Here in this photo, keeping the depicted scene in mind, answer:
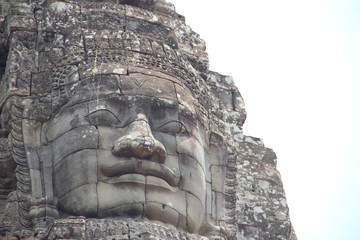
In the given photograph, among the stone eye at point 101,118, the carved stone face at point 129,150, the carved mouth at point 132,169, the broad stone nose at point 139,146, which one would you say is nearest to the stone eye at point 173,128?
the carved stone face at point 129,150

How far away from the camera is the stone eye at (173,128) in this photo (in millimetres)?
16938

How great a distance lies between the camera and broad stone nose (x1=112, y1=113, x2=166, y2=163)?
16.3 m

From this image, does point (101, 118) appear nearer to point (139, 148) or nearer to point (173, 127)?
point (139, 148)

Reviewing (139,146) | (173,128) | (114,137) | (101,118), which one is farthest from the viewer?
(173,128)

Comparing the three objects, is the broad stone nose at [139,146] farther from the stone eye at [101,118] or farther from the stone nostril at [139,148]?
the stone eye at [101,118]

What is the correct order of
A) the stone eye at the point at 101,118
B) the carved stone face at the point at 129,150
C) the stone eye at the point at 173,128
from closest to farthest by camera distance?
the carved stone face at the point at 129,150, the stone eye at the point at 101,118, the stone eye at the point at 173,128

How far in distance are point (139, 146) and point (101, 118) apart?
0.73 metres

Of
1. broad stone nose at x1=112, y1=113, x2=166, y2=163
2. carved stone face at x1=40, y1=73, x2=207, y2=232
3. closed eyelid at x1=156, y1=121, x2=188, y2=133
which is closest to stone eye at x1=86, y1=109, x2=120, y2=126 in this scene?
carved stone face at x1=40, y1=73, x2=207, y2=232

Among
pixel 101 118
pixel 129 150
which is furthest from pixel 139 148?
pixel 101 118

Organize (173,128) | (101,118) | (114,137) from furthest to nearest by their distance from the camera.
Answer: (173,128) → (101,118) → (114,137)

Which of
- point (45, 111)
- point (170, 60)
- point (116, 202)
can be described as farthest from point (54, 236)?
point (170, 60)

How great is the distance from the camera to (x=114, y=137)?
654 inches

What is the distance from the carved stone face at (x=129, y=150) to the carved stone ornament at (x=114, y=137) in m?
0.01

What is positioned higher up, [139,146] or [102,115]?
[102,115]
